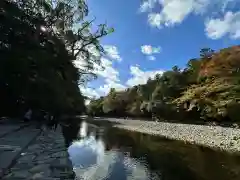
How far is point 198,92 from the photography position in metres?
48.2

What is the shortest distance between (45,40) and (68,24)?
2246 centimetres

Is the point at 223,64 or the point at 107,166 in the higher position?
the point at 223,64

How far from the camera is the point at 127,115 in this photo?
256ft

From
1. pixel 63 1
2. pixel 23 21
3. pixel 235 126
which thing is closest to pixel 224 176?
pixel 23 21

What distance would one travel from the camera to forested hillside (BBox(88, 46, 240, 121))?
4041cm

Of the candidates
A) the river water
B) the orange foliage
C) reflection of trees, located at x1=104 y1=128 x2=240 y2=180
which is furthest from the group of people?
the orange foliage

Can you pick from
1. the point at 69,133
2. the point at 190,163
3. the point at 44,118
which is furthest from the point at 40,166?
the point at 44,118

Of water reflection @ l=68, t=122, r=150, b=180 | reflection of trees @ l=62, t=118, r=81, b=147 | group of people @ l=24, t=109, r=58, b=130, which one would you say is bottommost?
water reflection @ l=68, t=122, r=150, b=180

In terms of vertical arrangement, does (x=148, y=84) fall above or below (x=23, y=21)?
above

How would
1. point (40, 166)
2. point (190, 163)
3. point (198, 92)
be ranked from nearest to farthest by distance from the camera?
1. point (40, 166)
2. point (190, 163)
3. point (198, 92)

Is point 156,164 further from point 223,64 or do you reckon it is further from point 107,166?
point 223,64

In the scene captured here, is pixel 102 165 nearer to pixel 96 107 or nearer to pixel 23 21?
pixel 23 21

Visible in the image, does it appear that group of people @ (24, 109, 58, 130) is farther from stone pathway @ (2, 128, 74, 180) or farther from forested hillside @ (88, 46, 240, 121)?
forested hillside @ (88, 46, 240, 121)

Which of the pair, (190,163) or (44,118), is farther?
(44,118)
